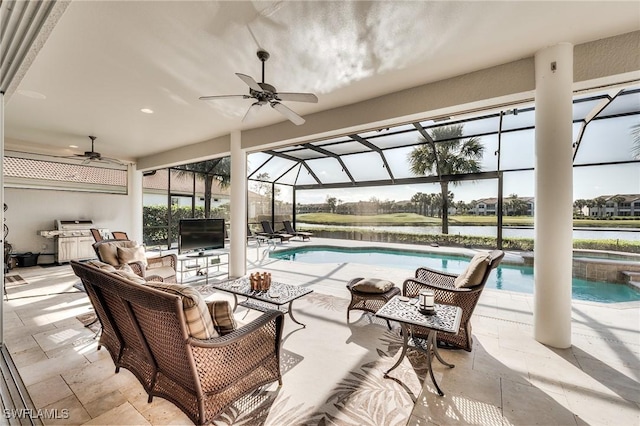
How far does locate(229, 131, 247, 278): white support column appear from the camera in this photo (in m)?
5.30

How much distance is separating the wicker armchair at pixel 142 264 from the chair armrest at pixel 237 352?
7.34ft

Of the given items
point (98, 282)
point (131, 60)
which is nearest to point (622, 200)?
point (98, 282)

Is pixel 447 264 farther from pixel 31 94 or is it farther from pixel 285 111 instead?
pixel 31 94

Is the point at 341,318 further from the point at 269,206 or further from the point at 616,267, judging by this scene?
the point at 269,206

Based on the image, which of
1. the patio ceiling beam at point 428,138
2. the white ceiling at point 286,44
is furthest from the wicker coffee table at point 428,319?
the patio ceiling beam at point 428,138

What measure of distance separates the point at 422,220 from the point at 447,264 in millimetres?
1488

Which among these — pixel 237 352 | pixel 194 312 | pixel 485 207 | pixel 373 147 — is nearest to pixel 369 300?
pixel 237 352

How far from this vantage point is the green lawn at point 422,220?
16.3ft

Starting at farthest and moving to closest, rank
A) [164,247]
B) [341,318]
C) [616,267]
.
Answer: [164,247], [616,267], [341,318]

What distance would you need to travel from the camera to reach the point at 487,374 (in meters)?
2.18

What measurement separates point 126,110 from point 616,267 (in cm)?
968

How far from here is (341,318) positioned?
3344mm

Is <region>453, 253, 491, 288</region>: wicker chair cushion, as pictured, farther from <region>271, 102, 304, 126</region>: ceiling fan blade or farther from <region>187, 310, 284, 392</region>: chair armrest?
<region>271, 102, 304, 126</region>: ceiling fan blade

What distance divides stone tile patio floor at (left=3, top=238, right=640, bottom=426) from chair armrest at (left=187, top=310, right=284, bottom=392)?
0.45 meters
